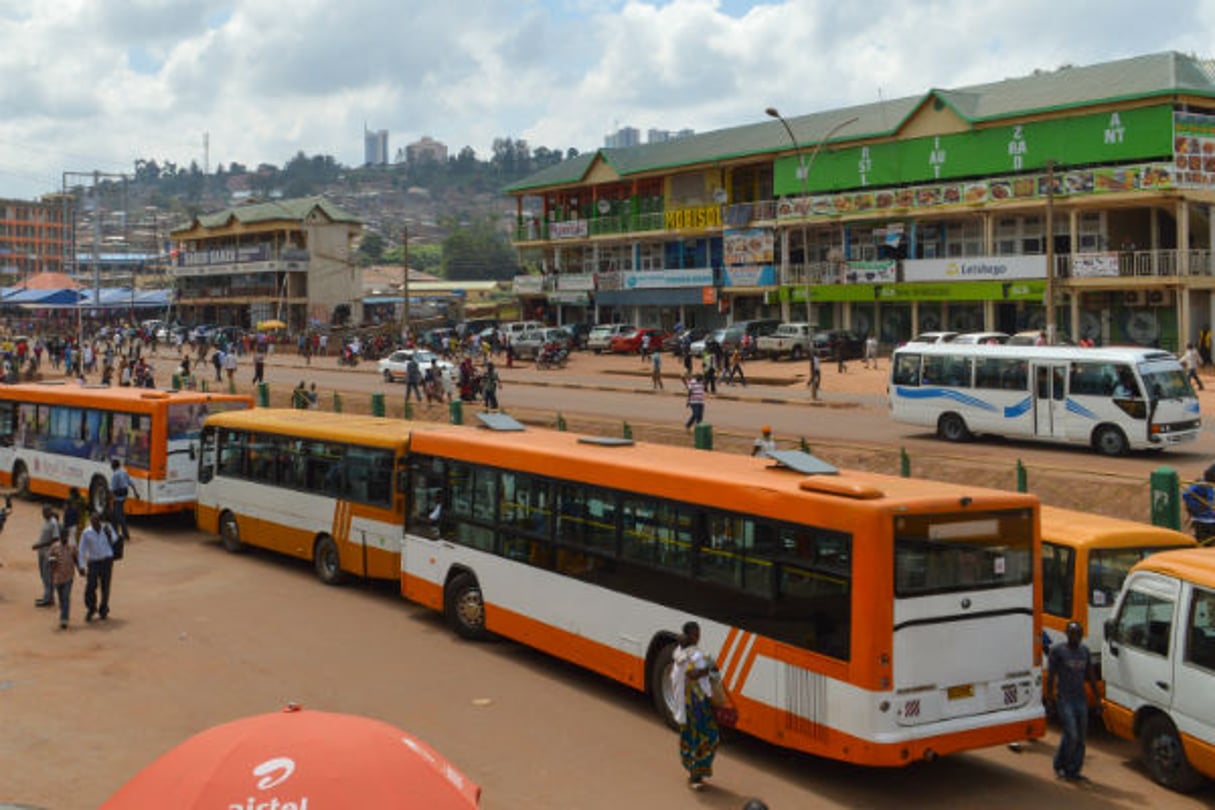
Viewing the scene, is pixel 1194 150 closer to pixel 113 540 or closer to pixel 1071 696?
pixel 1071 696

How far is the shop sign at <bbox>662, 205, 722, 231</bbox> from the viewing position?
60.6 m

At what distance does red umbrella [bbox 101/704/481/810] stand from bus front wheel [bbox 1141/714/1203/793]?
271 inches

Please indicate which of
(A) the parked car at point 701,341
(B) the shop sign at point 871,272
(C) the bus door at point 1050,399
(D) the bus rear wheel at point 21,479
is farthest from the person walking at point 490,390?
(B) the shop sign at point 871,272

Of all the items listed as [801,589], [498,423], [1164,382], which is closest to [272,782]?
[801,589]

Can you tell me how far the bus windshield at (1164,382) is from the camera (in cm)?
2455

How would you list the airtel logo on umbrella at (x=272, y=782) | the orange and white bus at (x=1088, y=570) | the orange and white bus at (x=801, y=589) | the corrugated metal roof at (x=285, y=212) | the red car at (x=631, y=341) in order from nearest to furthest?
1. the airtel logo on umbrella at (x=272, y=782)
2. the orange and white bus at (x=801, y=589)
3. the orange and white bus at (x=1088, y=570)
4. the red car at (x=631, y=341)
5. the corrugated metal roof at (x=285, y=212)

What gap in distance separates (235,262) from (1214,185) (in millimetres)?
68671

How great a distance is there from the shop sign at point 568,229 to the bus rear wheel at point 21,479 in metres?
46.0

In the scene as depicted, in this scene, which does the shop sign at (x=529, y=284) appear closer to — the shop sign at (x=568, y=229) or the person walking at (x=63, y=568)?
the shop sign at (x=568, y=229)

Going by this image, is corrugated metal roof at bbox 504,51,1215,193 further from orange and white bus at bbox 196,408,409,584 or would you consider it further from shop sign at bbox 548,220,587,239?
orange and white bus at bbox 196,408,409,584

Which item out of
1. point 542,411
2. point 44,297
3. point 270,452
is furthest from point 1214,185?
point 44,297

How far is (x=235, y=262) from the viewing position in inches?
3563

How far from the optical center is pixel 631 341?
5969 centimetres

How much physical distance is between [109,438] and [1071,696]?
18495mm
